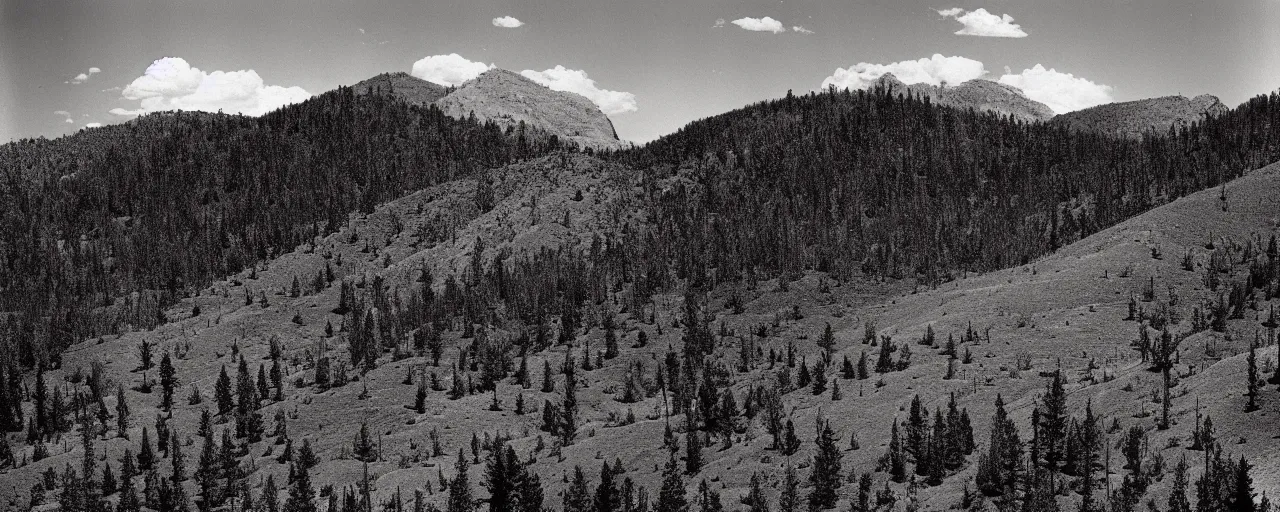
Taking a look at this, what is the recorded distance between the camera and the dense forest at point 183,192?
4390 inches

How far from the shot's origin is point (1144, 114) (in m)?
172

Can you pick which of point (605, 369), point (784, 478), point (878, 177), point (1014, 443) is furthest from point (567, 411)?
point (878, 177)

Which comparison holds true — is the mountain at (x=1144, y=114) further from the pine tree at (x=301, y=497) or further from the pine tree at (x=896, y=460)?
the pine tree at (x=301, y=497)

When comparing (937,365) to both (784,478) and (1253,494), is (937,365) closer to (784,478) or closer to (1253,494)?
(784,478)

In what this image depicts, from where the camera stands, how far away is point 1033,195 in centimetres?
10719

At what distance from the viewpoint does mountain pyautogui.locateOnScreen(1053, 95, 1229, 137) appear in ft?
551

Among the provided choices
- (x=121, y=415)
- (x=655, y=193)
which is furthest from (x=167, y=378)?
(x=655, y=193)

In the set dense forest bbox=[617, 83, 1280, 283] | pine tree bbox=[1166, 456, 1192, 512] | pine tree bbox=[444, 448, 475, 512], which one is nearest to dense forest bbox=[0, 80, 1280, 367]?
dense forest bbox=[617, 83, 1280, 283]

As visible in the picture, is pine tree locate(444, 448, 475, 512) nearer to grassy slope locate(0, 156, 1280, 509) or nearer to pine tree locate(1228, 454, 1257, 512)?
grassy slope locate(0, 156, 1280, 509)

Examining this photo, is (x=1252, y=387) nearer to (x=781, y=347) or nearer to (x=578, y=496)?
(x=578, y=496)

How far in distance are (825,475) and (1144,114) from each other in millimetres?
142549

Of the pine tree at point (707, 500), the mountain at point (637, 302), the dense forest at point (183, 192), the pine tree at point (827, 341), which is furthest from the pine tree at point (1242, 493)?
the dense forest at point (183, 192)

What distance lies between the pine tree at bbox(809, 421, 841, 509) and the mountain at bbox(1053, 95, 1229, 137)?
127m

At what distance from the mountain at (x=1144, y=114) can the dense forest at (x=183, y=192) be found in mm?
92346
